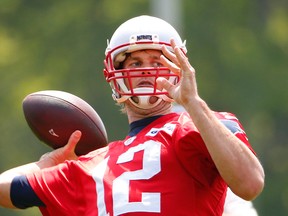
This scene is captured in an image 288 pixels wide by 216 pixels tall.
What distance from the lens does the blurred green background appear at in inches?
911

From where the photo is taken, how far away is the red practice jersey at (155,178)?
662 cm

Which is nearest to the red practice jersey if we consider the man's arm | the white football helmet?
the white football helmet

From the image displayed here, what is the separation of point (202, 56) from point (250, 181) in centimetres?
1793

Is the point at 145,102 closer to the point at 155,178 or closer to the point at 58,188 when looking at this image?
the point at 155,178

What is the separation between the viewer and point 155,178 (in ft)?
21.9

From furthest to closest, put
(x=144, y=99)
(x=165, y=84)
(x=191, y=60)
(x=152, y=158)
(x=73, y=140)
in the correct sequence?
(x=191, y=60) < (x=73, y=140) < (x=144, y=99) < (x=152, y=158) < (x=165, y=84)

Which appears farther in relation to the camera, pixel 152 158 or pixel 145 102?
pixel 145 102

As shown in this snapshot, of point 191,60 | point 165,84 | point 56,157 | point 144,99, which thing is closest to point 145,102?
point 144,99

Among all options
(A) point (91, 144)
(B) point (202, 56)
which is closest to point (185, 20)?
(B) point (202, 56)

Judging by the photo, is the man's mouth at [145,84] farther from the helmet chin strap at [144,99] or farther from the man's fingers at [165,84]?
the man's fingers at [165,84]

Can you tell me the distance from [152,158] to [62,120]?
0.90m

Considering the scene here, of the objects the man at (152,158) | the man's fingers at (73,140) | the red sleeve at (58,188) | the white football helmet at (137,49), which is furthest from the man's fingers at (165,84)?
the man's fingers at (73,140)

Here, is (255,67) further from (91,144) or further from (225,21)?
(91,144)

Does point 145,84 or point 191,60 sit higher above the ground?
point 145,84
